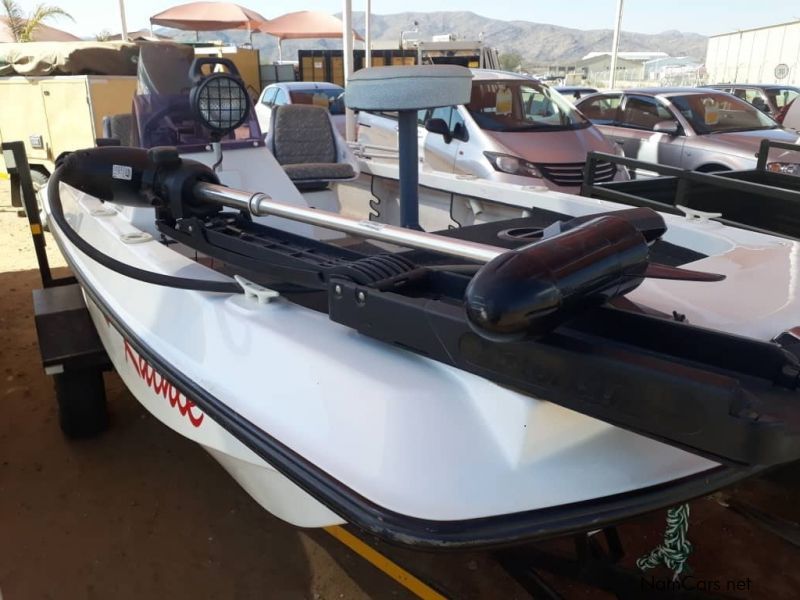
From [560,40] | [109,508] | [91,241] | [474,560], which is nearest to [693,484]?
[474,560]

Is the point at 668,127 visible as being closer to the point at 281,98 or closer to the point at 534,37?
the point at 281,98

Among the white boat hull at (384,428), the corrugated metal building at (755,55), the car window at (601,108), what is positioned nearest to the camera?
the white boat hull at (384,428)

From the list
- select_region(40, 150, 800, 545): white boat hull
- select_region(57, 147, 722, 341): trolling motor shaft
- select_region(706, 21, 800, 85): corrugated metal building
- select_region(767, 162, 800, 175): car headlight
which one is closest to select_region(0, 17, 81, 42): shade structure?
select_region(767, 162, 800, 175): car headlight

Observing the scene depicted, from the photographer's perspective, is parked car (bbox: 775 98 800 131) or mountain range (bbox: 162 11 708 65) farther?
mountain range (bbox: 162 11 708 65)

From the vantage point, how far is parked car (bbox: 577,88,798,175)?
7.28m

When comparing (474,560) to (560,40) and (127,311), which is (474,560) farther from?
(560,40)

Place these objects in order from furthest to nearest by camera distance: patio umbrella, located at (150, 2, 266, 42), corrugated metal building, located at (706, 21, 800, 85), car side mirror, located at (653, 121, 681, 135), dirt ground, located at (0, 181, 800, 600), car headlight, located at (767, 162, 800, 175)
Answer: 1. corrugated metal building, located at (706, 21, 800, 85)
2. patio umbrella, located at (150, 2, 266, 42)
3. car side mirror, located at (653, 121, 681, 135)
4. car headlight, located at (767, 162, 800, 175)
5. dirt ground, located at (0, 181, 800, 600)

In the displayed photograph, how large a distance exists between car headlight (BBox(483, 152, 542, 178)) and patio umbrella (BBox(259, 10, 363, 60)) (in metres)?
15.2

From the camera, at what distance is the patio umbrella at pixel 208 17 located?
19.9 metres

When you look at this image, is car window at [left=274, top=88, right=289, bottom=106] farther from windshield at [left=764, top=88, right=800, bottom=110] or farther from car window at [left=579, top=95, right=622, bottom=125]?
windshield at [left=764, top=88, right=800, bottom=110]

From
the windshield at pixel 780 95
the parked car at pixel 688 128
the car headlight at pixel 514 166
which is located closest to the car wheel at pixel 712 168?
the parked car at pixel 688 128

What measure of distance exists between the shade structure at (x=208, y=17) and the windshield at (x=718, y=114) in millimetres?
15646

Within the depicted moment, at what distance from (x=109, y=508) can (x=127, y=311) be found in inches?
34.6

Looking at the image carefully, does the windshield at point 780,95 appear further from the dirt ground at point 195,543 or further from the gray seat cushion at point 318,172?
the dirt ground at point 195,543
